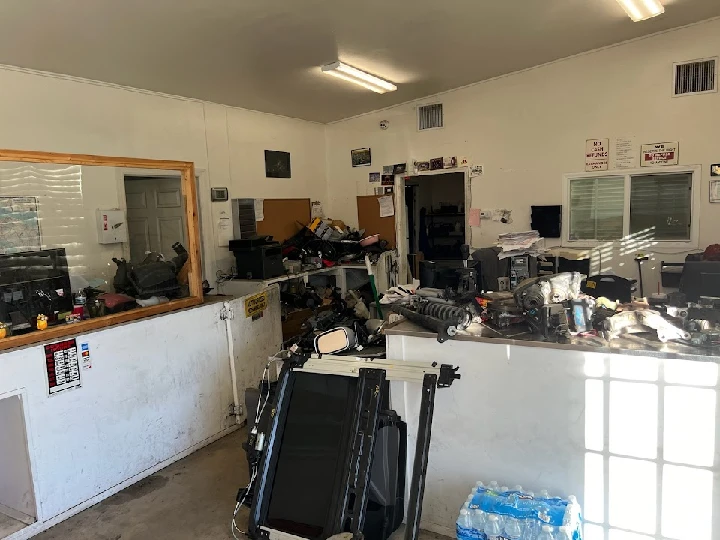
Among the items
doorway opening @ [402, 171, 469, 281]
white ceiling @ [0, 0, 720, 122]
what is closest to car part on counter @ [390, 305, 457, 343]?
white ceiling @ [0, 0, 720, 122]

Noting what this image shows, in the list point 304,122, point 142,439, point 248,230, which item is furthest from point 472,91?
point 142,439

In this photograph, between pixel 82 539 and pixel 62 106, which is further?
pixel 62 106

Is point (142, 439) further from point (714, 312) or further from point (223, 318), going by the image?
point (714, 312)

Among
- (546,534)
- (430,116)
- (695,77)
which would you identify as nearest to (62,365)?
(546,534)

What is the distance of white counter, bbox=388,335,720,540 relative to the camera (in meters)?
2.08

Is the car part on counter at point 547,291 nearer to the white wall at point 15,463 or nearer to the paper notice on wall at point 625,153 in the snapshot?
the white wall at point 15,463

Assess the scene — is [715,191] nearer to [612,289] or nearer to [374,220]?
[612,289]

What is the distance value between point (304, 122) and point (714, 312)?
526 centimetres

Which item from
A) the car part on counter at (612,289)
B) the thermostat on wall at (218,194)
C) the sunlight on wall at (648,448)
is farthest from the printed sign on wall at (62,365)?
the car part on counter at (612,289)

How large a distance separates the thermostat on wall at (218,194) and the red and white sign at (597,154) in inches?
146

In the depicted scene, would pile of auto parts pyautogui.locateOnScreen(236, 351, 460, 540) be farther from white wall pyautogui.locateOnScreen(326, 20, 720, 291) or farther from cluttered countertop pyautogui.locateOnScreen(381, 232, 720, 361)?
white wall pyautogui.locateOnScreen(326, 20, 720, 291)

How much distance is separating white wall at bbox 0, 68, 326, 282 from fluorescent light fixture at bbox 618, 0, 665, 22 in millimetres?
3726

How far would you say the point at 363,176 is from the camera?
668cm

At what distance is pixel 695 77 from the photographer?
14.9ft
